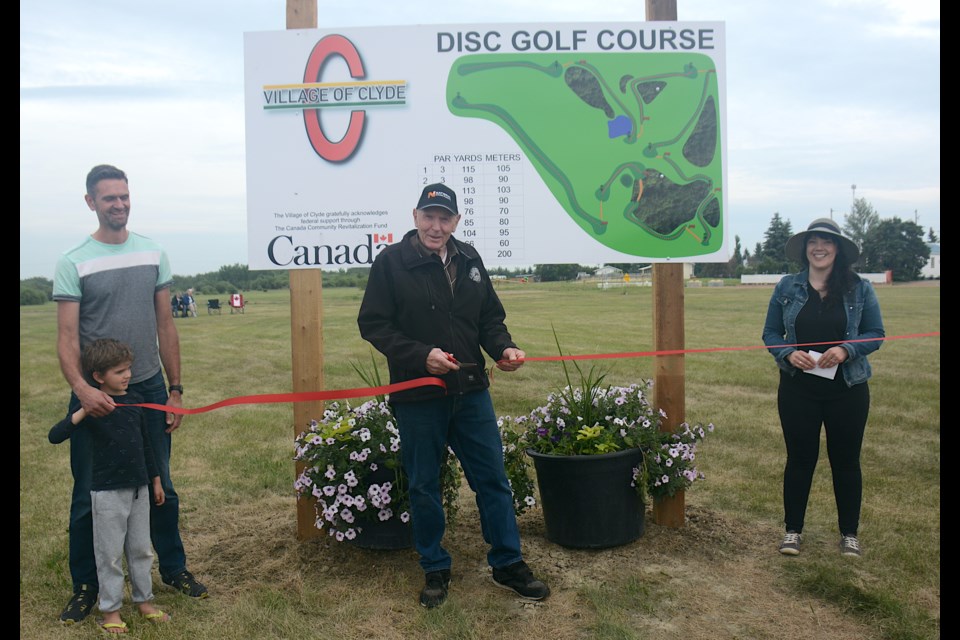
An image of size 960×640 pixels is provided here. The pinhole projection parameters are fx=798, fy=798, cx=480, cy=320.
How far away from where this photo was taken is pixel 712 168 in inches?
193

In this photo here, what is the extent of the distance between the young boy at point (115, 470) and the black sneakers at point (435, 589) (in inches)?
48.8

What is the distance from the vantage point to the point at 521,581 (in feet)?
13.1

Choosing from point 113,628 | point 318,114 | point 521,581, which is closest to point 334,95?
point 318,114

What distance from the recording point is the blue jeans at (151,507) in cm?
376

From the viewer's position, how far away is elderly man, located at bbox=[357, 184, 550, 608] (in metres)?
3.87

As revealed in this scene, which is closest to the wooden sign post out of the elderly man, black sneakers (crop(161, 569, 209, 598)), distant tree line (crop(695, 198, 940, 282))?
black sneakers (crop(161, 569, 209, 598))

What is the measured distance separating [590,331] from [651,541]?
532 inches

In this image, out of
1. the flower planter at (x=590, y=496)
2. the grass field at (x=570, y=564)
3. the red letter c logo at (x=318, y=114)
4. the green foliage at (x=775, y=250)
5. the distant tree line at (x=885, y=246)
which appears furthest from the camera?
the distant tree line at (x=885, y=246)

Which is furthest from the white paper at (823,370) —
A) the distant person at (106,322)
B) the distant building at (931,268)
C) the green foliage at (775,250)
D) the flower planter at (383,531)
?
the distant building at (931,268)

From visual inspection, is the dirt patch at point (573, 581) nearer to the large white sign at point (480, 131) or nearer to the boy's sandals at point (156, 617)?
the boy's sandals at point (156, 617)

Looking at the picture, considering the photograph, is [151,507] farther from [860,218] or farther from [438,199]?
[860,218]

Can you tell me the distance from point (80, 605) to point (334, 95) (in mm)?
3052

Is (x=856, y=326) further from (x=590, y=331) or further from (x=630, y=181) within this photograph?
(x=590, y=331)

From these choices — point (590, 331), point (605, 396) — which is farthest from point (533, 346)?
point (605, 396)
